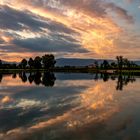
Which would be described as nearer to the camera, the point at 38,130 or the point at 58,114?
the point at 38,130

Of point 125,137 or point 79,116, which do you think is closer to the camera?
point 125,137

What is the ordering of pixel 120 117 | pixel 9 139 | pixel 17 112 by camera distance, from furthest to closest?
pixel 17 112 < pixel 120 117 < pixel 9 139

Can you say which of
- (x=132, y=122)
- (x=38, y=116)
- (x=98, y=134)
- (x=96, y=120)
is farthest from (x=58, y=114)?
(x=98, y=134)

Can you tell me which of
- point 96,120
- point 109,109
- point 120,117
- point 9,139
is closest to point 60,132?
point 9,139

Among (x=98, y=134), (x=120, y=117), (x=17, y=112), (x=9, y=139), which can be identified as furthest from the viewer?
(x=17, y=112)

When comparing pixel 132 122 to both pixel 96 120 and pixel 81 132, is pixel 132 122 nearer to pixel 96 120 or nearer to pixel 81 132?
pixel 96 120

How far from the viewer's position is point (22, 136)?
17.9 m

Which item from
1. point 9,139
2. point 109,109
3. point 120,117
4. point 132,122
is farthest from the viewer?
point 109,109

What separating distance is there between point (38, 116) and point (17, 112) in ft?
7.76

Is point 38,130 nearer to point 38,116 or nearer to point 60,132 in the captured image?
point 60,132

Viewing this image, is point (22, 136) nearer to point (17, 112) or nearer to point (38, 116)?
point (38, 116)

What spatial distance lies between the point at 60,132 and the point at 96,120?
16.1 ft

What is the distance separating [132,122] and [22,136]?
7.73 m

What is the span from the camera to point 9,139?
669 inches
